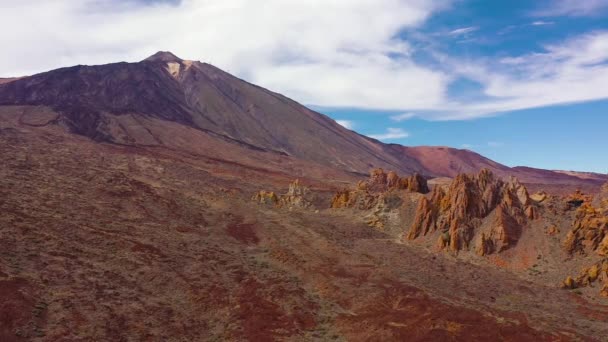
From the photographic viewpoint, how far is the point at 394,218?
49812 millimetres

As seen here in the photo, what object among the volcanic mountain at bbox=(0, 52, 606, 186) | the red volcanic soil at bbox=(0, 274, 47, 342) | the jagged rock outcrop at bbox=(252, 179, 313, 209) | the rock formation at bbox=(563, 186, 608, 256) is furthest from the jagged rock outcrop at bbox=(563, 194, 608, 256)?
the volcanic mountain at bbox=(0, 52, 606, 186)

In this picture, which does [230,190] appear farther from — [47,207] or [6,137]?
[6,137]

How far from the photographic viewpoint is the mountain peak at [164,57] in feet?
586

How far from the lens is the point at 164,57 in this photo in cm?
18250

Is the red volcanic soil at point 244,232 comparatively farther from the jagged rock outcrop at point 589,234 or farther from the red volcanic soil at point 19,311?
the jagged rock outcrop at point 589,234

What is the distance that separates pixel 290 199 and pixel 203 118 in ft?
283

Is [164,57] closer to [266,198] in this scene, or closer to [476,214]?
[266,198]

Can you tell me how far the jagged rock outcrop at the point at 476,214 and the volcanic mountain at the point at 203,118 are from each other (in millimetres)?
59526

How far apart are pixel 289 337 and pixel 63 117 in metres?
99.0

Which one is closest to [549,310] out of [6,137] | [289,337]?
[289,337]

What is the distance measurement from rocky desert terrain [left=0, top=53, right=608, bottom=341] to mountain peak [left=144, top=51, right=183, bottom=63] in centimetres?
10614

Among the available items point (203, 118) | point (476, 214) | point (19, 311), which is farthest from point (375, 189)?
point (203, 118)

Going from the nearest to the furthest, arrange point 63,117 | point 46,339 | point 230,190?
point 46,339, point 230,190, point 63,117

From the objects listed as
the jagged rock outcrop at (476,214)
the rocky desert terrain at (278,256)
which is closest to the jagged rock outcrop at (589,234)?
the rocky desert terrain at (278,256)
